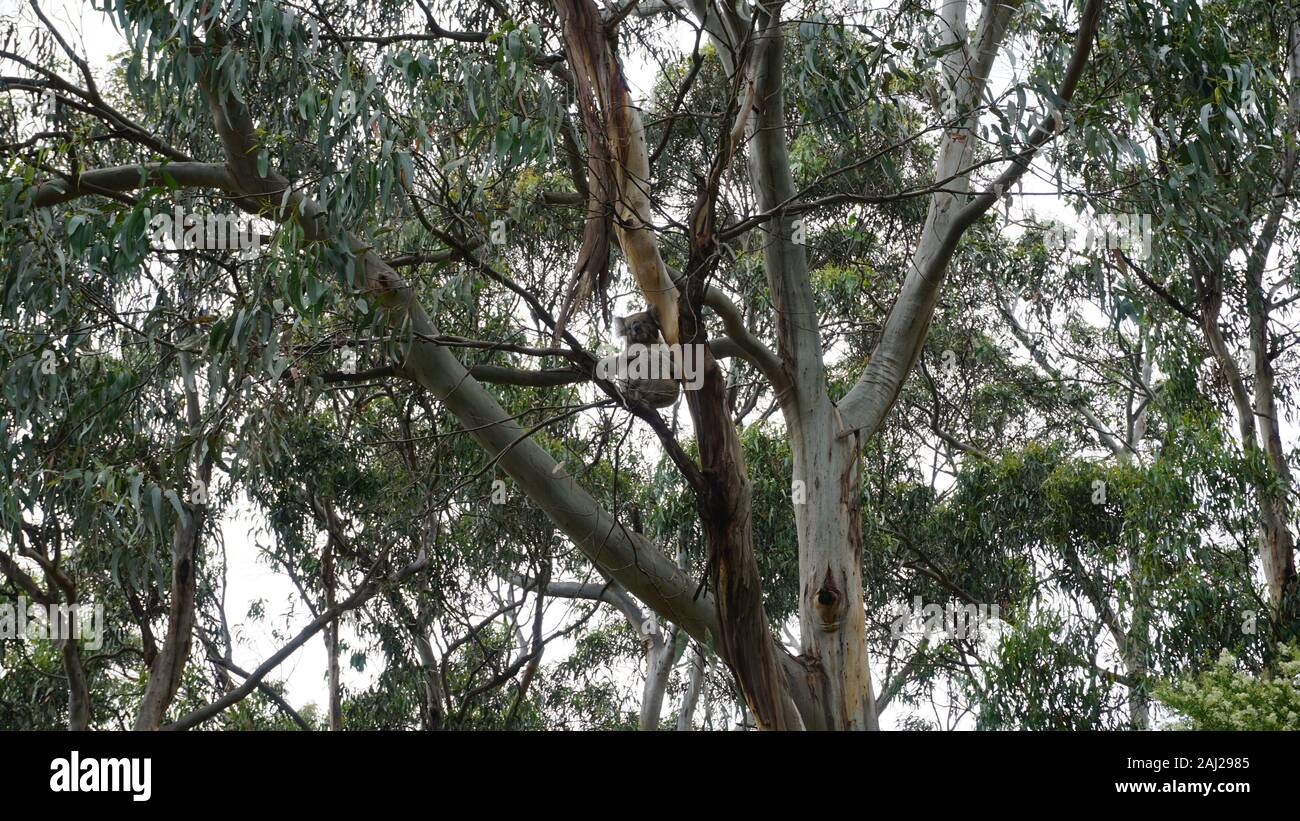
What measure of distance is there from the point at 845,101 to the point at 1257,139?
4.87ft

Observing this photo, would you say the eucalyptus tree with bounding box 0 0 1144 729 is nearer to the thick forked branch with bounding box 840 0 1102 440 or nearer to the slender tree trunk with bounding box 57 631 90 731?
the thick forked branch with bounding box 840 0 1102 440

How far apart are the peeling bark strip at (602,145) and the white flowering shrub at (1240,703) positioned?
2298mm

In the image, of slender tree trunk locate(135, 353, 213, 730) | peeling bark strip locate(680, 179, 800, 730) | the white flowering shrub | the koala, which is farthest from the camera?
slender tree trunk locate(135, 353, 213, 730)

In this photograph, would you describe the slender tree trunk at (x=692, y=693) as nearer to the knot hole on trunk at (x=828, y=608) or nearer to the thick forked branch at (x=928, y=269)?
the thick forked branch at (x=928, y=269)

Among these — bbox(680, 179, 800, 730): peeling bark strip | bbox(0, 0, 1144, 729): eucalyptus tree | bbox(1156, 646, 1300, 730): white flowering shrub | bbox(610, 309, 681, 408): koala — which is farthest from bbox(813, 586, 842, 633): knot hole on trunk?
bbox(610, 309, 681, 408): koala

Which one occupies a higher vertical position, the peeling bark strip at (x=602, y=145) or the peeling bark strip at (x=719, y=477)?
the peeling bark strip at (x=602, y=145)

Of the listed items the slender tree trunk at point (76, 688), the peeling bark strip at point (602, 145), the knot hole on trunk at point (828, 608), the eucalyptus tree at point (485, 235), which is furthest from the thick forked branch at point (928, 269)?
the slender tree trunk at point (76, 688)

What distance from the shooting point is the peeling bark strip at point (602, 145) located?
353cm

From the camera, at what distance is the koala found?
350 centimetres

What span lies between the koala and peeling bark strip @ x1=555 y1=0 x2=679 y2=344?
0.11m

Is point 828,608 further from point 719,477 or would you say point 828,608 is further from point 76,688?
point 76,688

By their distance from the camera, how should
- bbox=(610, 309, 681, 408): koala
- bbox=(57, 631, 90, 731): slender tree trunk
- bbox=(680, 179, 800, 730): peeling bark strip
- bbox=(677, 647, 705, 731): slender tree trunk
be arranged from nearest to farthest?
bbox=(680, 179, 800, 730): peeling bark strip → bbox=(610, 309, 681, 408): koala → bbox=(57, 631, 90, 731): slender tree trunk → bbox=(677, 647, 705, 731): slender tree trunk

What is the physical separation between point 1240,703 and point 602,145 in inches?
114
